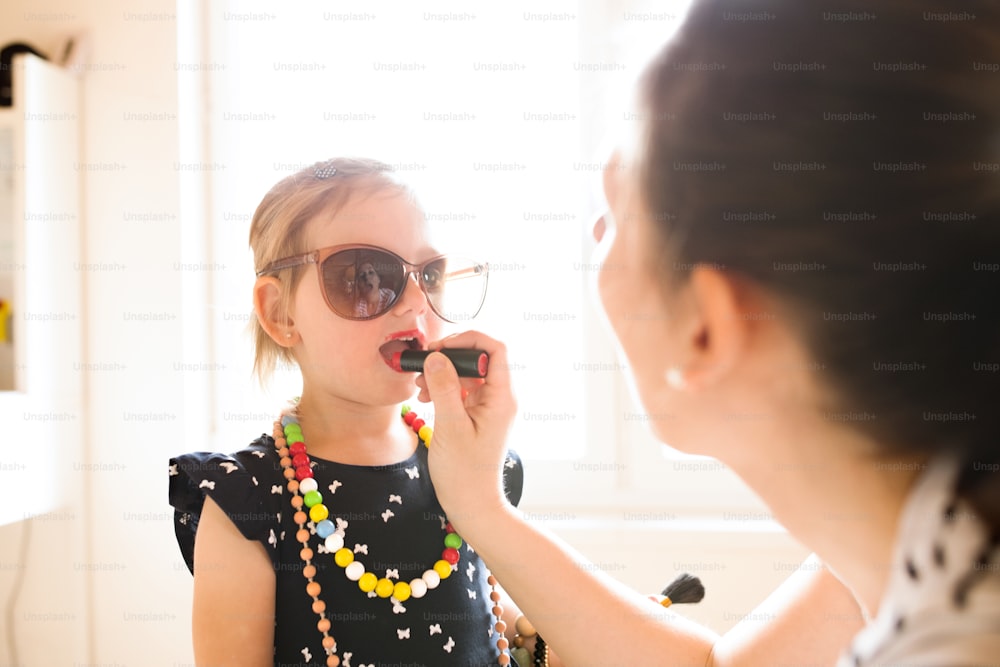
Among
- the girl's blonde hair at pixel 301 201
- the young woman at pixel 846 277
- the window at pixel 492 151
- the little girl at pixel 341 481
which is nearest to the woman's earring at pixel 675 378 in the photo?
the young woman at pixel 846 277

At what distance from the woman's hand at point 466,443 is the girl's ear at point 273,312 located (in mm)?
298

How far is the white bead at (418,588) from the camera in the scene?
Answer: 1.10 m

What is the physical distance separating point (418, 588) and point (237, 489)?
10.5 inches

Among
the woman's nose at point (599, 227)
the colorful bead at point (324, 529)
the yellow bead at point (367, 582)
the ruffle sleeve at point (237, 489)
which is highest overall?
the woman's nose at point (599, 227)

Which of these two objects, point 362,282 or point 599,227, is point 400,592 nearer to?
point 362,282

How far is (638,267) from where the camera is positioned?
2.10 feet

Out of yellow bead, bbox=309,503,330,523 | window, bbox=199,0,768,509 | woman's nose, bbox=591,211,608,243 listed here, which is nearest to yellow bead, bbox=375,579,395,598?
yellow bead, bbox=309,503,330,523

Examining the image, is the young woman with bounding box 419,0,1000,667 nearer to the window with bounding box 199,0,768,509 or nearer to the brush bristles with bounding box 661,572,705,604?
the brush bristles with bounding box 661,572,705,604

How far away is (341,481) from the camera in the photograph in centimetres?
115

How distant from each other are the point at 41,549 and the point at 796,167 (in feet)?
7.79

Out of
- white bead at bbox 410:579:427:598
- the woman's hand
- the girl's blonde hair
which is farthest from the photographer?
the girl's blonde hair

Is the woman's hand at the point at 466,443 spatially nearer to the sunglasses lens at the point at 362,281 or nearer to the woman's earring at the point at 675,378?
the sunglasses lens at the point at 362,281

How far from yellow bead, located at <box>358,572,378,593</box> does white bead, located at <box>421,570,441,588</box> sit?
0.07 metres

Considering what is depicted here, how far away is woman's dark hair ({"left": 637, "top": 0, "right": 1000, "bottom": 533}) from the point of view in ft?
1.66
